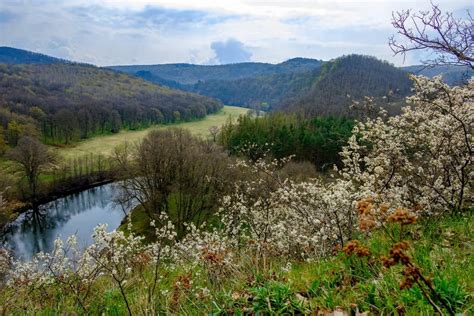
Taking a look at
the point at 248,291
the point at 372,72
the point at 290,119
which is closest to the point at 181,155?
the point at 248,291

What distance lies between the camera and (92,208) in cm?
5406

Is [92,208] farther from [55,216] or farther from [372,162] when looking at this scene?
[372,162]

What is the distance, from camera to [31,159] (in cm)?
5578

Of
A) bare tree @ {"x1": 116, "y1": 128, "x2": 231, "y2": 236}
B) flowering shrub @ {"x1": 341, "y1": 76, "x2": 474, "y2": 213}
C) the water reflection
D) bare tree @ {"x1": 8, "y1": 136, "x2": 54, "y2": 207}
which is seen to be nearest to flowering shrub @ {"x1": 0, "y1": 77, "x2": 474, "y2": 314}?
flowering shrub @ {"x1": 341, "y1": 76, "x2": 474, "y2": 213}

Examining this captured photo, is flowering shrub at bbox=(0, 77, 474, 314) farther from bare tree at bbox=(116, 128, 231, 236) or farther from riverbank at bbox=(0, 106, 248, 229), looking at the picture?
riverbank at bbox=(0, 106, 248, 229)

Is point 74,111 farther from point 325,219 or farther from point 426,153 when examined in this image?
point 325,219

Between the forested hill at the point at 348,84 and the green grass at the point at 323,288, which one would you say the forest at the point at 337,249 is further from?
the forested hill at the point at 348,84

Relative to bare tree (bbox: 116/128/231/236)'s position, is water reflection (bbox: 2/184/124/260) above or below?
below

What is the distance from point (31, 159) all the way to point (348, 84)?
127895mm

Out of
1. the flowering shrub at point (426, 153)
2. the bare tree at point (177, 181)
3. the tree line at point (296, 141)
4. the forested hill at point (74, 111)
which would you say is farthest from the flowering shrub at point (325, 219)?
the forested hill at point (74, 111)

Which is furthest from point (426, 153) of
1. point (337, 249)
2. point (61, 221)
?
point (61, 221)

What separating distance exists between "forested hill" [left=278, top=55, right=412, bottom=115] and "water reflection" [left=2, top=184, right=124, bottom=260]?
6811cm

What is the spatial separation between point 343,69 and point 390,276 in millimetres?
186250

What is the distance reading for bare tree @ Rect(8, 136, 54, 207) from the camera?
182 feet
